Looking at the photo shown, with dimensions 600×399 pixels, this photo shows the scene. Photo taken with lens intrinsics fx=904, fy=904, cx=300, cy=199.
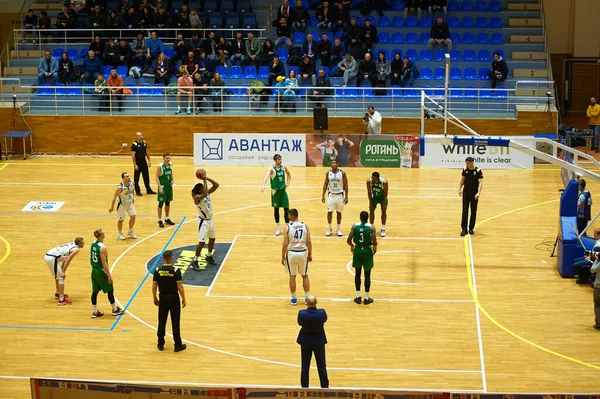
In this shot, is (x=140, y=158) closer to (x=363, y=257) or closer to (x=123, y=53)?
(x=123, y=53)

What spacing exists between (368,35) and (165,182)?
1409cm

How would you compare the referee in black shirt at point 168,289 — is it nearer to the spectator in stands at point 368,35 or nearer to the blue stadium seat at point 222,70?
the blue stadium seat at point 222,70

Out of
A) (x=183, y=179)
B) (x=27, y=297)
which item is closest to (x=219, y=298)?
(x=27, y=297)

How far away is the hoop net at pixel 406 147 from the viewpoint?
99.9 ft

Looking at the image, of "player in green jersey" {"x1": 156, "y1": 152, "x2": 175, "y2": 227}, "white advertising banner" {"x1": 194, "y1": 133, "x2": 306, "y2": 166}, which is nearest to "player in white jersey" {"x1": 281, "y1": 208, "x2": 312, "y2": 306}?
"player in green jersey" {"x1": 156, "y1": 152, "x2": 175, "y2": 227}

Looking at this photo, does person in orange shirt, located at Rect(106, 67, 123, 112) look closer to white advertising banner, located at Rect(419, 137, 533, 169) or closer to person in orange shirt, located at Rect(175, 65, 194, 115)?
person in orange shirt, located at Rect(175, 65, 194, 115)

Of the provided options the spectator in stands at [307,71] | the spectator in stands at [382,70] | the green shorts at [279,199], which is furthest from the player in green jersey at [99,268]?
the spectator in stands at [382,70]

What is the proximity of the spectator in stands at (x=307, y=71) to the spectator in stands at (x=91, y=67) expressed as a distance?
8.08 metres

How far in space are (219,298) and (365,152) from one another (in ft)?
43.2

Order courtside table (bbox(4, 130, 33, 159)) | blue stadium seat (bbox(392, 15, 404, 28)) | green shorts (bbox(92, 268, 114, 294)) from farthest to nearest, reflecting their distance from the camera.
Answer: blue stadium seat (bbox(392, 15, 404, 28))
courtside table (bbox(4, 130, 33, 159))
green shorts (bbox(92, 268, 114, 294))

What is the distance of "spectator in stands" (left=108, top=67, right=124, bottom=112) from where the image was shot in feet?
110

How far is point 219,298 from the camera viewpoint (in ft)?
61.2

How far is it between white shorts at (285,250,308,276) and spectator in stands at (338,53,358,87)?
659 inches

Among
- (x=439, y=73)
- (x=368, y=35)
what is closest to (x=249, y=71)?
(x=368, y=35)
